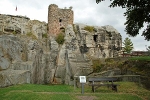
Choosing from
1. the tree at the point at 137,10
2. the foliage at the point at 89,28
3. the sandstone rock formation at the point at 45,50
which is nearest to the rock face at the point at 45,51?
the sandstone rock formation at the point at 45,50

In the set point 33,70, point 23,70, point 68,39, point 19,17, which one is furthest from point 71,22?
point 23,70

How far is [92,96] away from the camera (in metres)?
10.9

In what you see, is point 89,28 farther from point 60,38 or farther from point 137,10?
point 137,10

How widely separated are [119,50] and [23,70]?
1754 centimetres

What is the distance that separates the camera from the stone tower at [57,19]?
26969 mm

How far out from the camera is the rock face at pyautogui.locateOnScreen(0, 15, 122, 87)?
18.3 m

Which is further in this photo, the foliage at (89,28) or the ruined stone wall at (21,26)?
the foliage at (89,28)

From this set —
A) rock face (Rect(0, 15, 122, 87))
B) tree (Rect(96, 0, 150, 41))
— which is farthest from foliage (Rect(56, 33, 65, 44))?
tree (Rect(96, 0, 150, 41))

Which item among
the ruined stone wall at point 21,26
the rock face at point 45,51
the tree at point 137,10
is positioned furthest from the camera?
the ruined stone wall at point 21,26

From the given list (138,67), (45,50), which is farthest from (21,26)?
(138,67)

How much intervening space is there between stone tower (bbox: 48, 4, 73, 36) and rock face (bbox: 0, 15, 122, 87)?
100 centimetres

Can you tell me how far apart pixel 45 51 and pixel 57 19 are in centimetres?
585

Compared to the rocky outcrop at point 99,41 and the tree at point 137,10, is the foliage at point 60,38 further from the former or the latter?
the tree at point 137,10

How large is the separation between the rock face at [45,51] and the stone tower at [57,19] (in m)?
1.00
